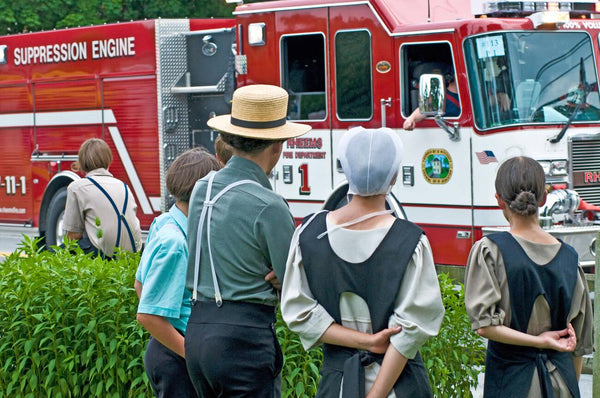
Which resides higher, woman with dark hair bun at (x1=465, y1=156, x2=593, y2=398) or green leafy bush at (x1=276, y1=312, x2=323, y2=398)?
woman with dark hair bun at (x1=465, y1=156, x2=593, y2=398)

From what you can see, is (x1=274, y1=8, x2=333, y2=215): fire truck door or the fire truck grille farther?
(x1=274, y1=8, x2=333, y2=215): fire truck door

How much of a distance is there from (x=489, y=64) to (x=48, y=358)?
5.02m

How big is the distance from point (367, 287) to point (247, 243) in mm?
587

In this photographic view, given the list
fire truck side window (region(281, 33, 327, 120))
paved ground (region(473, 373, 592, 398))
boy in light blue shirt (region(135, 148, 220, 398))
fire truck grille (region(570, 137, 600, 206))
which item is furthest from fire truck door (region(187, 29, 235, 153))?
boy in light blue shirt (region(135, 148, 220, 398))

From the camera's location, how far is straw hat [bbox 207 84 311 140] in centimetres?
406

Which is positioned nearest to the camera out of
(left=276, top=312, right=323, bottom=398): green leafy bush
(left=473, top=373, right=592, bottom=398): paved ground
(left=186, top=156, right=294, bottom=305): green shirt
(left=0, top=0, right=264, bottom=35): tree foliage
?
(left=186, top=156, right=294, bottom=305): green shirt

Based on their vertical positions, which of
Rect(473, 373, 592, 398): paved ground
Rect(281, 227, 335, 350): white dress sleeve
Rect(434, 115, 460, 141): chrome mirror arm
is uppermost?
Rect(434, 115, 460, 141): chrome mirror arm

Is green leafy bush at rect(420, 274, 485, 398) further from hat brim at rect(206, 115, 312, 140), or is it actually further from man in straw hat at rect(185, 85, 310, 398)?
hat brim at rect(206, 115, 312, 140)

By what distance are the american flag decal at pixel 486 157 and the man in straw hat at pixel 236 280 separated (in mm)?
5362

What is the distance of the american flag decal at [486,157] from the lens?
358 inches

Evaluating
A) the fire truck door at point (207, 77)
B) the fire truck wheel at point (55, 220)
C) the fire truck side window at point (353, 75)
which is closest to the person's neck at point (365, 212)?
the fire truck side window at point (353, 75)

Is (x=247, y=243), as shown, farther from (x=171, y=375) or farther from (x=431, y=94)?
(x=431, y=94)

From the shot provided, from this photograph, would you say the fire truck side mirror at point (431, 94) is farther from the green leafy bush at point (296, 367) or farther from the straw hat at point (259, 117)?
the straw hat at point (259, 117)

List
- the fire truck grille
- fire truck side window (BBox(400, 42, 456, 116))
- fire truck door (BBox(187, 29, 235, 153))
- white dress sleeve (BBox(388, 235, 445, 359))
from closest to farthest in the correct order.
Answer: white dress sleeve (BBox(388, 235, 445, 359)) < the fire truck grille < fire truck side window (BBox(400, 42, 456, 116)) < fire truck door (BBox(187, 29, 235, 153))
